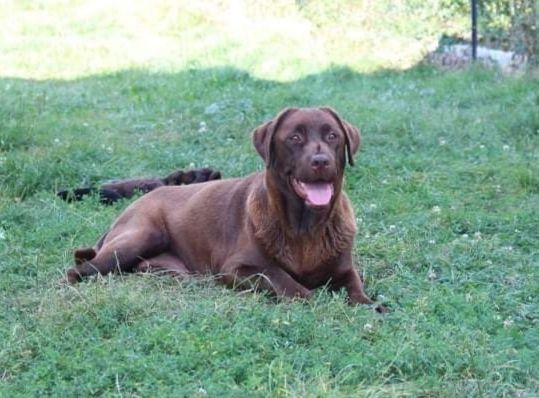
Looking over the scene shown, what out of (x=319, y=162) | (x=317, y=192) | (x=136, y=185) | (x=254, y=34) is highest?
(x=319, y=162)

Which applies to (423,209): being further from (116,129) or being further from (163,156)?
(116,129)

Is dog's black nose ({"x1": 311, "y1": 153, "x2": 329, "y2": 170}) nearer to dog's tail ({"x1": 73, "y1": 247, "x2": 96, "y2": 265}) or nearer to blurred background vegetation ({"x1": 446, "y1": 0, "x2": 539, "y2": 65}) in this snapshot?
dog's tail ({"x1": 73, "y1": 247, "x2": 96, "y2": 265})

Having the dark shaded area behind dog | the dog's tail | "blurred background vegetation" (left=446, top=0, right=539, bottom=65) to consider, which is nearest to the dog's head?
the dog's tail

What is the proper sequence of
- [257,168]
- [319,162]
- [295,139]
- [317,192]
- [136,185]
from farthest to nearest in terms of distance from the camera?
[257,168]
[136,185]
[295,139]
[317,192]
[319,162]

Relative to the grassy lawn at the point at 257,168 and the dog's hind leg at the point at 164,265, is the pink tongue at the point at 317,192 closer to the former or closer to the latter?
the grassy lawn at the point at 257,168

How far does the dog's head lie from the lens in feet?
18.6

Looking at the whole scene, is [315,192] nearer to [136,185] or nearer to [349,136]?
[349,136]

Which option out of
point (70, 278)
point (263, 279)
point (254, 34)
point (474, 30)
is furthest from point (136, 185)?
point (254, 34)

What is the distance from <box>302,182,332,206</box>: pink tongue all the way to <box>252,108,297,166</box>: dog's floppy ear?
31 cm

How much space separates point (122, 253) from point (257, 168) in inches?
119

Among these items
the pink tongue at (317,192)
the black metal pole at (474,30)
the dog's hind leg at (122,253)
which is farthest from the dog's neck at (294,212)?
the black metal pole at (474,30)

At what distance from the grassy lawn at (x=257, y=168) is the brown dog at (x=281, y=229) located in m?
0.19

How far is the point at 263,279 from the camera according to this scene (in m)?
5.80

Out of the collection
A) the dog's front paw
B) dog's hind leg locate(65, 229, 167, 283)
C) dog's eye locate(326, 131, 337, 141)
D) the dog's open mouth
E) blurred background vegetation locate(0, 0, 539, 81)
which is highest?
dog's eye locate(326, 131, 337, 141)
